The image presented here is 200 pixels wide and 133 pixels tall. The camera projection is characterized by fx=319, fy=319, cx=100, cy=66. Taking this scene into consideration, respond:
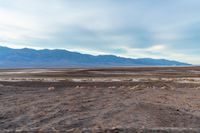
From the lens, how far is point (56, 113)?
13164 millimetres

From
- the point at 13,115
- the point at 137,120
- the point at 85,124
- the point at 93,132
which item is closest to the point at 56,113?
the point at 13,115

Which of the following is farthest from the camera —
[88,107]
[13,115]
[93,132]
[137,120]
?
[88,107]

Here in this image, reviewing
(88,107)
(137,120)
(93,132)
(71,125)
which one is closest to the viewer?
(93,132)

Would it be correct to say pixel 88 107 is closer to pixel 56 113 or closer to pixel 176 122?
pixel 56 113

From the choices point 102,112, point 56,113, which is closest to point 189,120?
point 102,112

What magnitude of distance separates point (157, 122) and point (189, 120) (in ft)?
4.92

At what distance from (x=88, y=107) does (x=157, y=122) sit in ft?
15.5

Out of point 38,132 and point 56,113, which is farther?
point 56,113

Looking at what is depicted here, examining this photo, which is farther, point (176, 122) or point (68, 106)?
point (68, 106)

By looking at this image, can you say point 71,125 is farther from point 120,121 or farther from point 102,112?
point 102,112

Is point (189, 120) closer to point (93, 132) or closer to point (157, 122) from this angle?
point (157, 122)

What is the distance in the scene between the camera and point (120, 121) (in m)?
11.1

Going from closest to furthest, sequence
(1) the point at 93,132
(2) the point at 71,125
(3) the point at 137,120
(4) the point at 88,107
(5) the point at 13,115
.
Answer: (1) the point at 93,132 → (2) the point at 71,125 → (3) the point at 137,120 → (5) the point at 13,115 → (4) the point at 88,107

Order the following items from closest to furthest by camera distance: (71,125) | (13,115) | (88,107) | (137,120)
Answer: (71,125) → (137,120) → (13,115) → (88,107)
